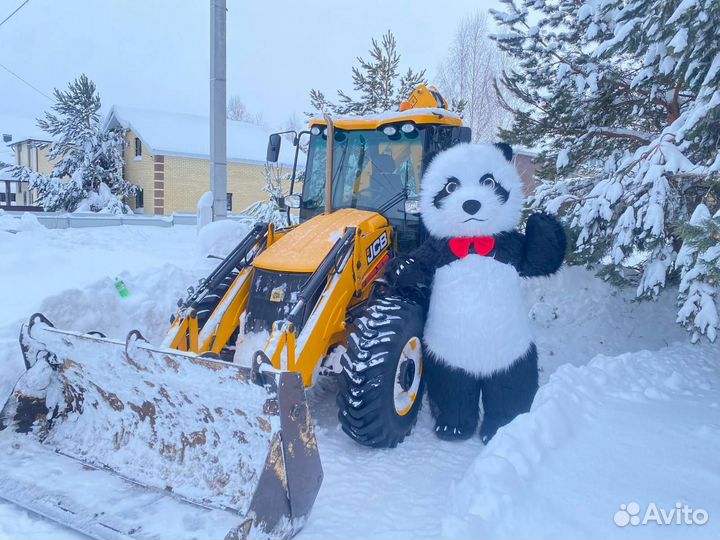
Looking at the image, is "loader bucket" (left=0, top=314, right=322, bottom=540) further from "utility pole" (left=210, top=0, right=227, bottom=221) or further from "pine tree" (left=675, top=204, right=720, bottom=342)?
"utility pole" (left=210, top=0, right=227, bottom=221)

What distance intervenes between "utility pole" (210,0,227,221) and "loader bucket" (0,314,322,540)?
4.44m

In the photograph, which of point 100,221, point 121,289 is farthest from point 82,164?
point 121,289

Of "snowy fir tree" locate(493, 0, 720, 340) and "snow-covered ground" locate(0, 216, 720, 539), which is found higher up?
"snowy fir tree" locate(493, 0, 720, 340)

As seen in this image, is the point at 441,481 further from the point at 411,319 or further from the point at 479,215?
the point at 479,215

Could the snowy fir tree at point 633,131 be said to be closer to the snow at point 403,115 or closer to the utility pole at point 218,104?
the snow at point 403,115

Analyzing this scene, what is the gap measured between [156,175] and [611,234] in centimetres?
2216

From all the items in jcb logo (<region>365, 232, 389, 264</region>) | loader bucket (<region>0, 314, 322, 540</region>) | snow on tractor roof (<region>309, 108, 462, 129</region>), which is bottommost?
loader bucket (<region>0, 314, 322, 540</region>)

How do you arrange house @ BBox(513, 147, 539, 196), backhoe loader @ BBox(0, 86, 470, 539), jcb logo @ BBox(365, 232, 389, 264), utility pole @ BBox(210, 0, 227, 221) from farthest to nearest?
utility pole @ BBox(210, 0, 227, 221)
house @ BBox(513, 147, 539, 196)
jcb logo @ BBox(365, 232, 389, 264)
backhoe loader @ BBox(0, 86, 470, 539)

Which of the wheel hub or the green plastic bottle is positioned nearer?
the wheel hub

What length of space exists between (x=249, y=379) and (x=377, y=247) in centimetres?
196

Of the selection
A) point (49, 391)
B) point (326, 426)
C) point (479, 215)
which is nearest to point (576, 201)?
point (479, 215)

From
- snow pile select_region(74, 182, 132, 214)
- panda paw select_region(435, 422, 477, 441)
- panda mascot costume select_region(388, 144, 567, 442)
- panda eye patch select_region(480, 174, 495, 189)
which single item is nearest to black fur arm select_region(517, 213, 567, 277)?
panda mascot costume select_region(388, 144, 567, 442)

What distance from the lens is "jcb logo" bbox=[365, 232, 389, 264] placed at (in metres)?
4.45

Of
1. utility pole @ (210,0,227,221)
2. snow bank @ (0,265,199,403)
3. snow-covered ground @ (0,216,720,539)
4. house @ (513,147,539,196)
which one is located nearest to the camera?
snow-covered ground @ (0,216,720,539)
